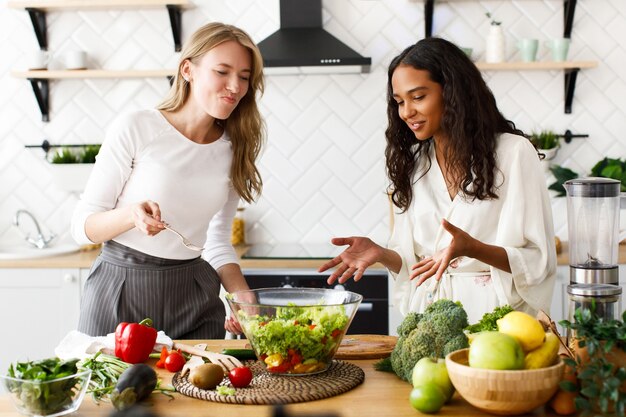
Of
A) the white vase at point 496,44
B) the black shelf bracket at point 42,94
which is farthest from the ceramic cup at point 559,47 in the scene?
the black shelf bracket at point 42,94

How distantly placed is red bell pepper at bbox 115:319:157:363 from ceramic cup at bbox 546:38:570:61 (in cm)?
278

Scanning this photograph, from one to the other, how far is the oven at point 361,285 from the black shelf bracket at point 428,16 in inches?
52.2

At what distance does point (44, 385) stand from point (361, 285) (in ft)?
7.21

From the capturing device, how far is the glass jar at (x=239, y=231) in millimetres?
4102

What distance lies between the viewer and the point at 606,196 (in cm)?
183

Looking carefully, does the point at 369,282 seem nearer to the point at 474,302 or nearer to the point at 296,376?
the point at 474,302

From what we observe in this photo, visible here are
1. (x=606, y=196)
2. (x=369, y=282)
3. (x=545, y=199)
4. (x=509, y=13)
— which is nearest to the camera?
(x=606, y=196)

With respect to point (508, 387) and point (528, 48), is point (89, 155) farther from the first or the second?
point (508, 387)

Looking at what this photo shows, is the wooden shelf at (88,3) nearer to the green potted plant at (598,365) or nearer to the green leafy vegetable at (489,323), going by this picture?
the green leafy vegetable at (489,323)

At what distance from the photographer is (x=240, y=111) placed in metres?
2.57

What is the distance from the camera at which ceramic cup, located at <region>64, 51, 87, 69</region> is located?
4.00 m

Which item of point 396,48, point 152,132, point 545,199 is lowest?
point 545,199

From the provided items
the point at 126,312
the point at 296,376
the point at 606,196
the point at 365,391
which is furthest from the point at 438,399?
the point at 126,312

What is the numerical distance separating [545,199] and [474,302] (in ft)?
1.22
